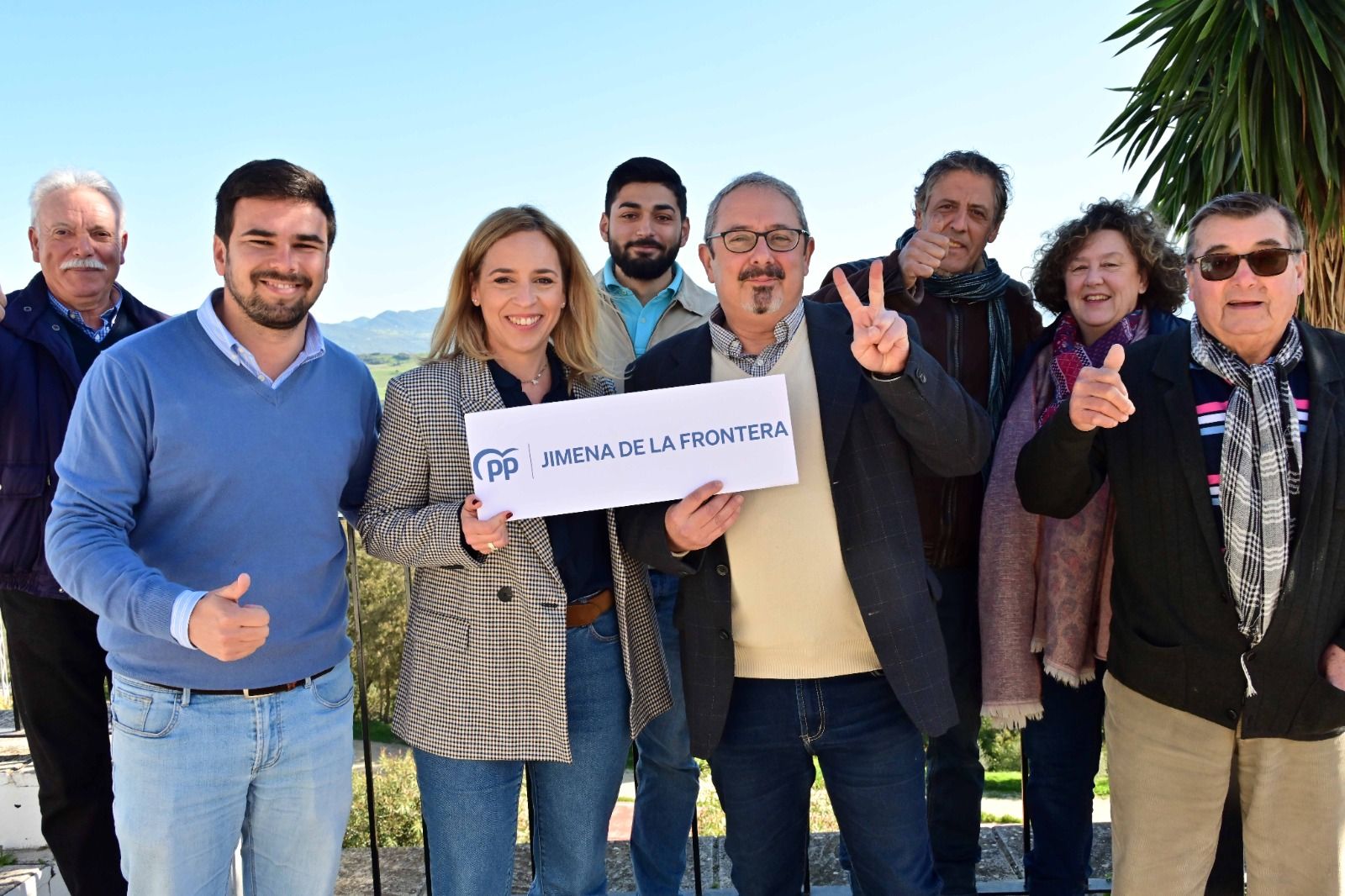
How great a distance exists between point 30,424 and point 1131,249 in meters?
3.81

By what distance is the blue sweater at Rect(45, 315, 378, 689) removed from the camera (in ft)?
7.20

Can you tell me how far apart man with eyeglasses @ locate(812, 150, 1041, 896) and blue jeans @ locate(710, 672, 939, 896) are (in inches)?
31.2


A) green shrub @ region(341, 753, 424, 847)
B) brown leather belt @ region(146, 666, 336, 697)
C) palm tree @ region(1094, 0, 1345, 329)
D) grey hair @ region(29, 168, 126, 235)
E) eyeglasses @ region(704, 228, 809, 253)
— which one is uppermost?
palm tree @ region(1094, 0, 1345, 329)

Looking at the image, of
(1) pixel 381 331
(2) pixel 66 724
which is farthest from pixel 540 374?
(1) pixel 381 331

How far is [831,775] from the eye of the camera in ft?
8.43

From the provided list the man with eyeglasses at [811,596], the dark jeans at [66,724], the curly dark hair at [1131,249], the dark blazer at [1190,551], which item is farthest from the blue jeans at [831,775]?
the dark jeans at [66,724]

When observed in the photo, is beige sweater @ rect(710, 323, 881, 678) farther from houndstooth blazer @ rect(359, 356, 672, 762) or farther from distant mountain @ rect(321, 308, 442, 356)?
distant mountain @ rect(321, 308, 442, 356)

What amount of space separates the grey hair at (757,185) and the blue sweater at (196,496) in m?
1.20

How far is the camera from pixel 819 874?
13.0 ft

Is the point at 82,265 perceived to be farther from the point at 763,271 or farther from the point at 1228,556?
the point at 1228,556

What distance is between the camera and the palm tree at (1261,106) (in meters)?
7.09

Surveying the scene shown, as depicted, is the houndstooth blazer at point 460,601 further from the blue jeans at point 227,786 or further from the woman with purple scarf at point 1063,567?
the woman with purple scarf at point 1063,567

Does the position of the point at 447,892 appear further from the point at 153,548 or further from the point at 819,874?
the point at 819,874

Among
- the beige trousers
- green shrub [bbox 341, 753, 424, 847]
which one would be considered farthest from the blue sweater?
green shrub [bbox 341, 753, 424, 847]
